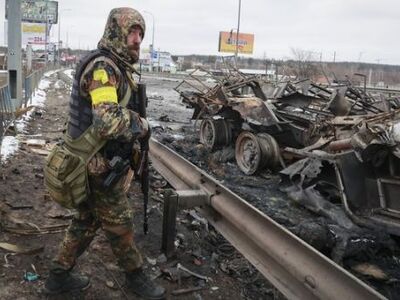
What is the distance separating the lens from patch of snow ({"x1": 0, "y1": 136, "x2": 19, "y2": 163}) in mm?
7020

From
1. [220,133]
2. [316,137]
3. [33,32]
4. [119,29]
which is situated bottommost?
[220,133]

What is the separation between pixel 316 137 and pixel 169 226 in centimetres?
363

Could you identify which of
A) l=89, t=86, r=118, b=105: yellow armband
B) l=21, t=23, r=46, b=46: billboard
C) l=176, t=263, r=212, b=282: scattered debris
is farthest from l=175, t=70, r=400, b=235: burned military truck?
l=21, t=23, r=46, b=46: billboard

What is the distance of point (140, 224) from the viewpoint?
4.97m

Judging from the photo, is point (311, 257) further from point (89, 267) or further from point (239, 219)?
point (89, 267)

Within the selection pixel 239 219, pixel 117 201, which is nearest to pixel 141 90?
pixel 117 201

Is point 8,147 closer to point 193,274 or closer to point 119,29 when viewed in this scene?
point 193,274

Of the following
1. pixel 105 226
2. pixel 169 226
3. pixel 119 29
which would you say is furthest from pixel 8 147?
pixel 119 29

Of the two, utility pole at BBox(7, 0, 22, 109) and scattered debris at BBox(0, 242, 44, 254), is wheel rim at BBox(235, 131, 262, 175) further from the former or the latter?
utility pole at BBox(7, 0, 22, 109)

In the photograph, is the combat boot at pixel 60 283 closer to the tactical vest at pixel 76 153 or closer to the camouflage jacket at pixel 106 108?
the tactical vest at pixel 76 153

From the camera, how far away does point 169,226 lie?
4117 millimetres

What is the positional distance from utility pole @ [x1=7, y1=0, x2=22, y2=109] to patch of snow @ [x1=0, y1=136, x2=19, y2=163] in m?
2.59

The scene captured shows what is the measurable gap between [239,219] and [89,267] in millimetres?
1236

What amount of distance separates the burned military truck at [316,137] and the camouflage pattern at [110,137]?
2.77 meters
